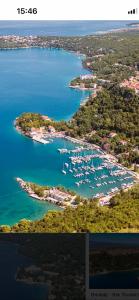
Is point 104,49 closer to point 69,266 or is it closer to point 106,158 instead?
point 106,158

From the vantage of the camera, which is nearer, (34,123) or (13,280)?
(34,123)

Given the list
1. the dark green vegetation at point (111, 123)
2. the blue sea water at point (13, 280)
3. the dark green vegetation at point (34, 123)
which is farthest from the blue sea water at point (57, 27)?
the blue sea water at point (13, 280)

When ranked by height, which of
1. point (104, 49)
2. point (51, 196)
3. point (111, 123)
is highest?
point (104, 49)

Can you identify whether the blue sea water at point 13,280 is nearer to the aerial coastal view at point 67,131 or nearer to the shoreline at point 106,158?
the aerial coastal view at point 67,131

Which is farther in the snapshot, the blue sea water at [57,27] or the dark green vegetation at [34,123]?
the dark green vegetation at [34,123]
